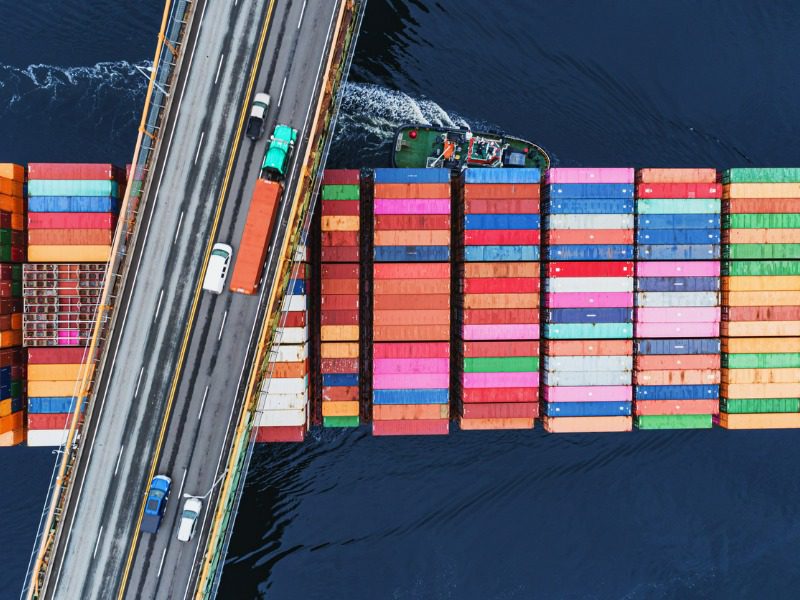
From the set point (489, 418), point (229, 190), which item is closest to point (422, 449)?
point (489, 418)

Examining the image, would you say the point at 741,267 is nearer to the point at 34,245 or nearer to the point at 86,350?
the point at 86,350

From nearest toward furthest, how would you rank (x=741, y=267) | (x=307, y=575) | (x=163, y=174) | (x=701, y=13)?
(x=163, y=174) < (x=741, y=267) < (x=307, y=575) < (x=701, y=13)

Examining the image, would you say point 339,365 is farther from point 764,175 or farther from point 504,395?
point 764,175

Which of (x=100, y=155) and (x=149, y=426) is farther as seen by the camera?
(x=100, y=155)

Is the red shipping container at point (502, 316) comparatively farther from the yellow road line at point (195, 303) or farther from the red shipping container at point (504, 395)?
the yellow road line at point (195, 303)

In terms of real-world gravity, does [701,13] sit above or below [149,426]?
above

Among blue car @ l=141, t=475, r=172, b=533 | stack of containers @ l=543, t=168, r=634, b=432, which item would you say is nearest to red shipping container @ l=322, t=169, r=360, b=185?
stack of containers @ l=543, t=168, r=634, b=432

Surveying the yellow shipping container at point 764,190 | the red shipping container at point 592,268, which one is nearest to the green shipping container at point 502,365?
the red shipping container at point 592,268
